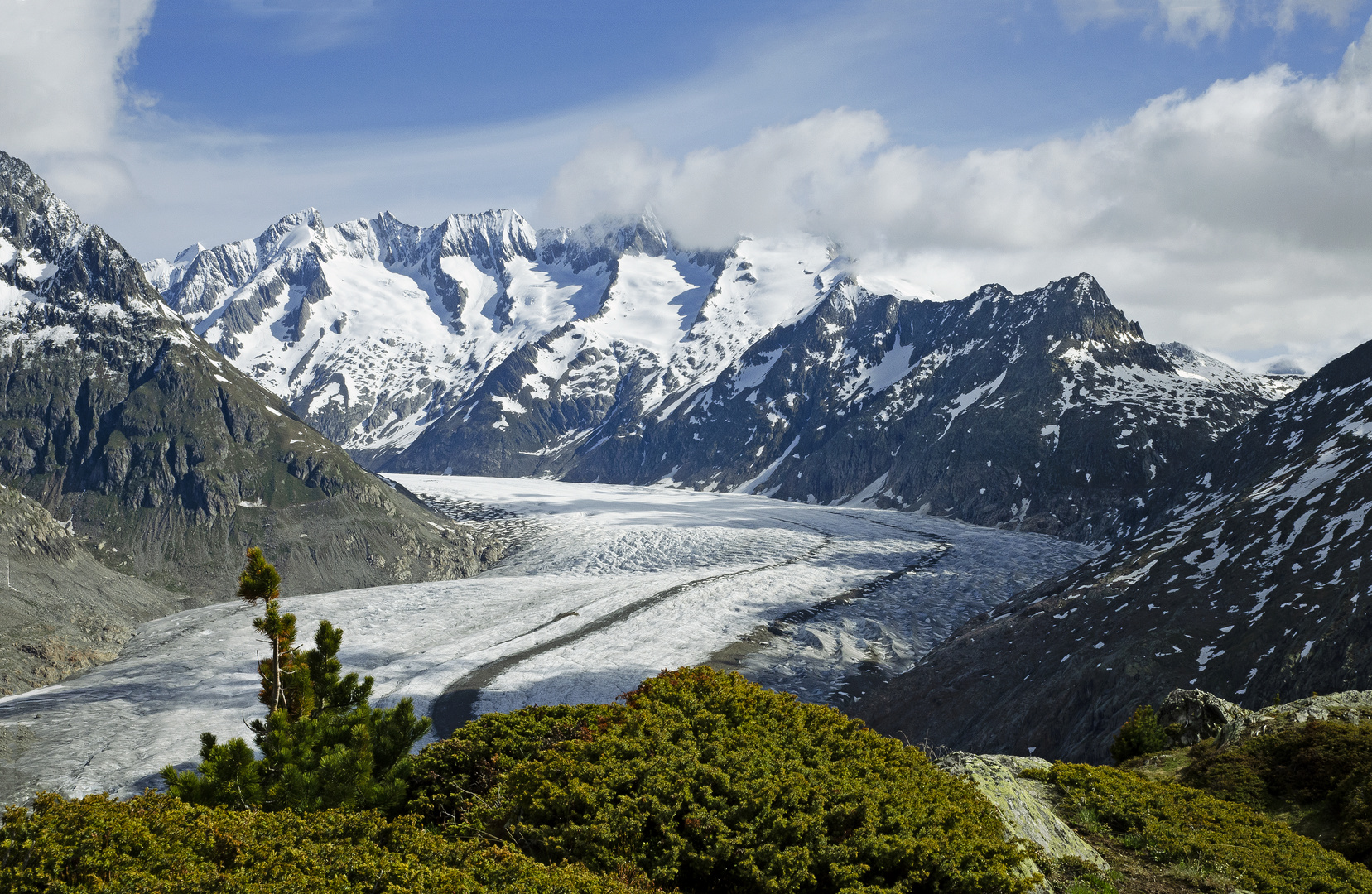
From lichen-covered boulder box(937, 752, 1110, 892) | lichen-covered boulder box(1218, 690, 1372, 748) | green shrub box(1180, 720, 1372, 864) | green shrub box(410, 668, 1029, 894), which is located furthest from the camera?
lichen-covered boulder box(1218, 690, 1372, 748)

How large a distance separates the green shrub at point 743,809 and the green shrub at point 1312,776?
34.0 ft

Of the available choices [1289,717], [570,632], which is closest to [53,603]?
[570,632]

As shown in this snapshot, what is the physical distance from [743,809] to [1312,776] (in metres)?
18.1

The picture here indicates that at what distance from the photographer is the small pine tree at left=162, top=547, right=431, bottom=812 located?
2128 centimetres

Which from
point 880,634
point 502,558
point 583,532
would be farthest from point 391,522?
point 880,634

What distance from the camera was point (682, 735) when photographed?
2022 centimetres

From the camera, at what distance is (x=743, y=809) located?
16.2m

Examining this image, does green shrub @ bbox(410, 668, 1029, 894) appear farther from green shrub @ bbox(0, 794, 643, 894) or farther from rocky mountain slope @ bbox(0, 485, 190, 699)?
rocky mountain slope @ bbox(0, 485, 190, 699)

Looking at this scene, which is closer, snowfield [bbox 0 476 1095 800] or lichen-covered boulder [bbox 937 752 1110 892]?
lichen-covered boulder [bbox 937 752 1110 892]

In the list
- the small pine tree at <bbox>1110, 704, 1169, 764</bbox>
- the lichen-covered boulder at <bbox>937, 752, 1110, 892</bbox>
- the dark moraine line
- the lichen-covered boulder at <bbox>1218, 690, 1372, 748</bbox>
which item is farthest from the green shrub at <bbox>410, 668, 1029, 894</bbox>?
the dark moraine line

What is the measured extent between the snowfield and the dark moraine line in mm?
265

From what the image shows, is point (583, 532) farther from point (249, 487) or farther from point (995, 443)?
point (995, 443)

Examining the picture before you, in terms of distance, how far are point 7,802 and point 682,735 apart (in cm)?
4719

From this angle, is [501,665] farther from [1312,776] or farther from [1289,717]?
[1312,776]
